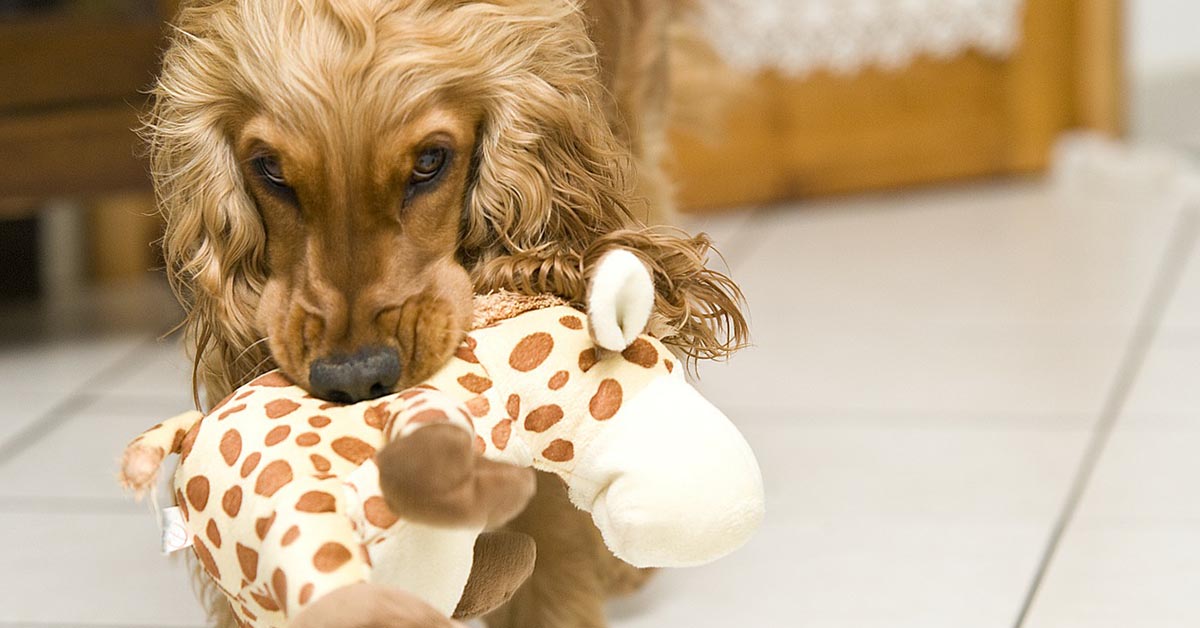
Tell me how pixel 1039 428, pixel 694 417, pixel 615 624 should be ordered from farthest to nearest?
pixel 1039 428 < pixel 615 624 < pixel 694 417

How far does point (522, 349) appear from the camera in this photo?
99 centimetres

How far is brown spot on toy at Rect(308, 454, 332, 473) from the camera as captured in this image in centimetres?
90

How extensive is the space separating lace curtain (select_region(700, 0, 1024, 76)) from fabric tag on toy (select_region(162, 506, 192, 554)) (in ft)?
7.40

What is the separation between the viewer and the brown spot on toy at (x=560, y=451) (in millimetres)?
963

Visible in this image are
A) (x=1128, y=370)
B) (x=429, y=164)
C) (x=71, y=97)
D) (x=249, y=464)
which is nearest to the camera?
(x=249, y=464)

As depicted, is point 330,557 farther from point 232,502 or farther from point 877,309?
point 877,309

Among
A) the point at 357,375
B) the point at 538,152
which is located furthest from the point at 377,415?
the point at 538,152

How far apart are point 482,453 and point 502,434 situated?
0.08 feet

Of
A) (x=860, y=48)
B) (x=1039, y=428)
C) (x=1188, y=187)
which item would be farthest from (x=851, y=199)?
(x=1039, y=428)

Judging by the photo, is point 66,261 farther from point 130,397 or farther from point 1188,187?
point 1188,187

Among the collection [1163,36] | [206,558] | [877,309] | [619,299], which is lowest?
[877,309]

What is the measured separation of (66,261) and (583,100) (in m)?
2.01

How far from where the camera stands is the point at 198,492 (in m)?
0.94

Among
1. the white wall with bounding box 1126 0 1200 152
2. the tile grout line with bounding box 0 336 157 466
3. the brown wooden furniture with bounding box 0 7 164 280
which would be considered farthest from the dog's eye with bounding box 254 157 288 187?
the white wall with bounding box 1126 0 1200 152
